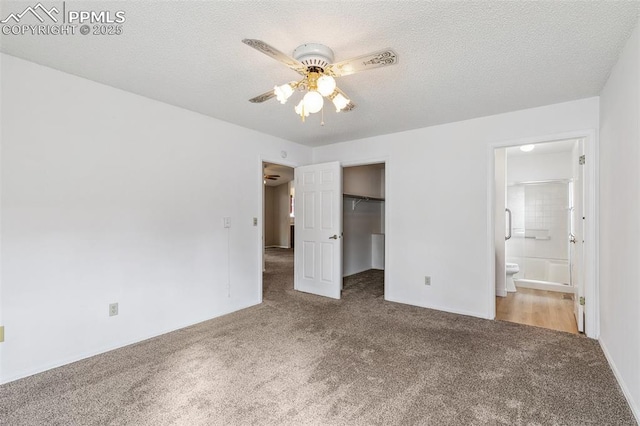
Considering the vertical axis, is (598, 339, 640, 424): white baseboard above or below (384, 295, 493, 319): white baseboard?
above

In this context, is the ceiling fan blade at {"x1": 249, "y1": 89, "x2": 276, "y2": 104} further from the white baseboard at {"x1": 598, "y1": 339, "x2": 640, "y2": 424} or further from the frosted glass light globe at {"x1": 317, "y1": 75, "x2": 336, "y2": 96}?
the white baseboard at {"x1": 598, "y1": 339, "x2": 640, "y2": 424}

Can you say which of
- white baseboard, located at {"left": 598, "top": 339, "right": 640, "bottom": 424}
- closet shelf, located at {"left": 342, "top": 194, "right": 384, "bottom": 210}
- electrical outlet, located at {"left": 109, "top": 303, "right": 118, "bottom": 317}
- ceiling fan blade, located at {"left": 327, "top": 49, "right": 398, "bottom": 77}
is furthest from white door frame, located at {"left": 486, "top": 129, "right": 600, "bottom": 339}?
electrical outlet, located at {"left": 109, "top": 303, "right": 118, "bottom": 317}

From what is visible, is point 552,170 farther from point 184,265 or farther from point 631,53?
point 184,265

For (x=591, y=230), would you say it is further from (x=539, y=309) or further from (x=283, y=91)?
(x=283, y=91)

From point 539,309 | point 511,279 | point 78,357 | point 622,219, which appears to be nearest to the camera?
point 622,219

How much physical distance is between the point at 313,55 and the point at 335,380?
228 centimetres

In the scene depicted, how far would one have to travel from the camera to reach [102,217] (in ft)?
8.62

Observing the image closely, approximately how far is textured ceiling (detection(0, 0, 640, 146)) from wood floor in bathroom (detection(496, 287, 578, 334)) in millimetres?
2408

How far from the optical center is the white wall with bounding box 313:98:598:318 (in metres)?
3.29

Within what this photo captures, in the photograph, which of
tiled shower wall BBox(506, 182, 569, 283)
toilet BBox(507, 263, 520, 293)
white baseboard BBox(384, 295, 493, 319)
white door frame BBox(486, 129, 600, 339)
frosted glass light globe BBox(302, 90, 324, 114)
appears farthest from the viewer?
tiled shower wall BBox(506, 182, 569, 283)

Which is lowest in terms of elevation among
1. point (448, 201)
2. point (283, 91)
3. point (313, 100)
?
point (448, 201)

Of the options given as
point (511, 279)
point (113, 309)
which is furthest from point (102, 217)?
point (511, 279)

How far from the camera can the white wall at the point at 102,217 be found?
222 cm

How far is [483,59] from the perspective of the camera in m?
2.19
